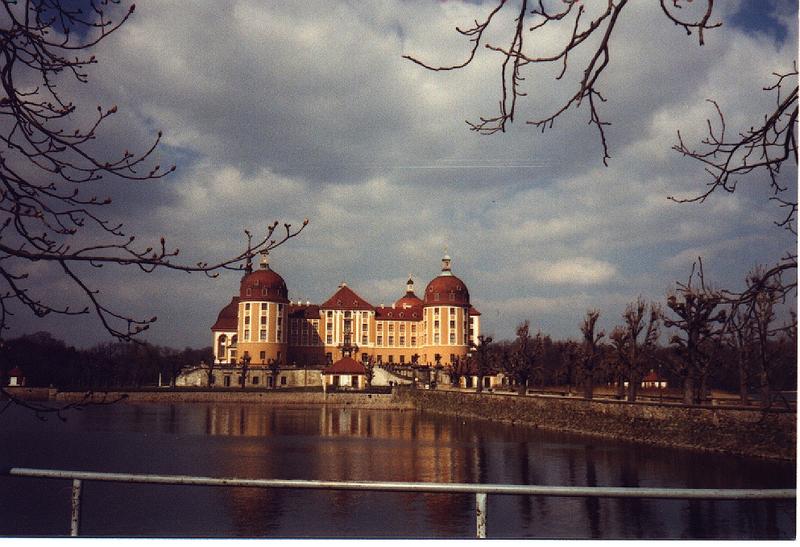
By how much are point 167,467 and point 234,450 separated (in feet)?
8.36

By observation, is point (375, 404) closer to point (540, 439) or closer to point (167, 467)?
point (540, 439)

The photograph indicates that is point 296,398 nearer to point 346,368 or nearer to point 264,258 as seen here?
point 346,368

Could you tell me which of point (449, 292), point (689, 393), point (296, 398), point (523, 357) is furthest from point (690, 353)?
point (449, 292)

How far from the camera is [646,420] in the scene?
56.2ft

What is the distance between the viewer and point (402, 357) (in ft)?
144

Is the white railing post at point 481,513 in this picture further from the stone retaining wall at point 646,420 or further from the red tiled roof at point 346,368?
the red tiled roof at point 346,368

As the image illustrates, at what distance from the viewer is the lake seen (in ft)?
23.6

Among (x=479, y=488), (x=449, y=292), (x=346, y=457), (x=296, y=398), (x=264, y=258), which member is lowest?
(x=346, y=457)

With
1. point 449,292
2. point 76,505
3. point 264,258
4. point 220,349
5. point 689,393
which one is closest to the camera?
point 76,505

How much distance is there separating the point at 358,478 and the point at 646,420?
9.23 meters

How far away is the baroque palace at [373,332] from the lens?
4006 centimetres

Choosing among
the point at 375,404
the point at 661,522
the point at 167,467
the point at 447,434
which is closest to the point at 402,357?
the point at 375,404

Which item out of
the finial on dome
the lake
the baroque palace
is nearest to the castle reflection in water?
the lake

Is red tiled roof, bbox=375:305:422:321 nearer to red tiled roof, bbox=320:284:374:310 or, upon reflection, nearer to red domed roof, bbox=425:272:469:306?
red tiled roof, bbox=320:284:374:310
